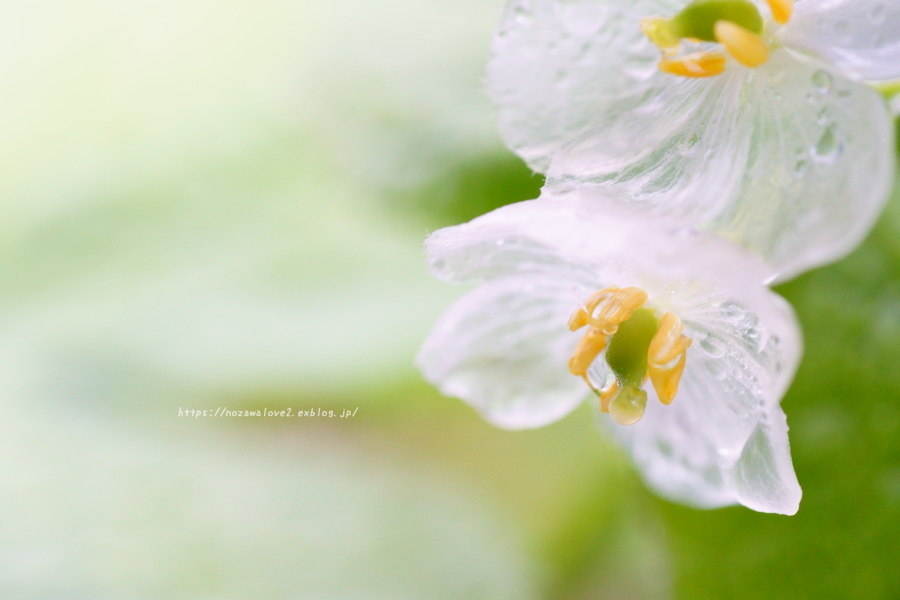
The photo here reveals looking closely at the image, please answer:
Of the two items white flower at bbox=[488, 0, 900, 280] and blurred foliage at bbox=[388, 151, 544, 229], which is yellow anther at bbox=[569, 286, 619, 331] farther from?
blurred foliage at bbox=[388, 151, 544, 229]

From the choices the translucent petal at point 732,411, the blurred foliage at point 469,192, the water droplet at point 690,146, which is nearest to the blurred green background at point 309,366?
the blurred foliage at point 469,192

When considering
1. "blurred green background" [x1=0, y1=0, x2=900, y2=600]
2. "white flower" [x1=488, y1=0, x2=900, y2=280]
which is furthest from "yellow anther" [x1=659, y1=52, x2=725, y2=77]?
"blurred green background" [x1=0, y1=0, x2=900, y2=600]

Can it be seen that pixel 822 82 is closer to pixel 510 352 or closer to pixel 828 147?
pixel 828 147

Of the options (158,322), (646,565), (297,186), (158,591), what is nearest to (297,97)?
(297,186)

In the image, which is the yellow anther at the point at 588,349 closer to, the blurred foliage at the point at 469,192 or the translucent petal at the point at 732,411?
the translucent petal at the point at 732,411

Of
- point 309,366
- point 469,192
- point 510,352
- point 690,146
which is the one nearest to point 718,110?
point 690,146

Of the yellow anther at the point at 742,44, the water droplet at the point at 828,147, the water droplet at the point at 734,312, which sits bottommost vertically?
the water droplet at the point at 734,312
